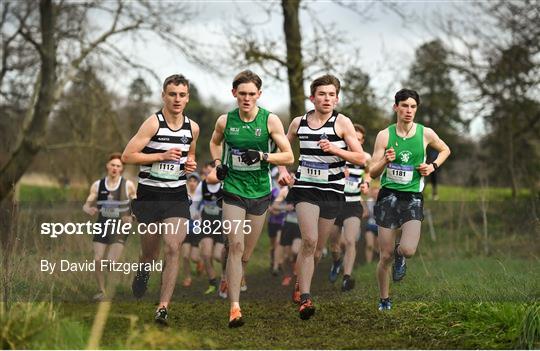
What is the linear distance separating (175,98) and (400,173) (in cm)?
234

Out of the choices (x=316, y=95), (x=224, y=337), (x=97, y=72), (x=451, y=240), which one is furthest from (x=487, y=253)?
(x=97, y=72)

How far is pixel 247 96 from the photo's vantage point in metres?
7.58

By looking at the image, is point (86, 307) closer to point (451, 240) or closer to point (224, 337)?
point (224, 337)

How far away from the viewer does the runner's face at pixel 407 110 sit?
8.09m

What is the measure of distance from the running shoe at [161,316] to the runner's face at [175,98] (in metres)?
1.79

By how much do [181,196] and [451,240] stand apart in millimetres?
8545

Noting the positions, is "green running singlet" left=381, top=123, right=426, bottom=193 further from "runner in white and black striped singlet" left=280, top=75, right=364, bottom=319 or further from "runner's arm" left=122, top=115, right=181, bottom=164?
"runner's arm" left=122, top=115, right=181, bottom=164

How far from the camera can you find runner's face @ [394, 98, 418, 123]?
809 centimetres

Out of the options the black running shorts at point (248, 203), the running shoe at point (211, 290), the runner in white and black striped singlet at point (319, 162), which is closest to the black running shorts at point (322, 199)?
the runner in white and black striped singlet at point (319, 162)

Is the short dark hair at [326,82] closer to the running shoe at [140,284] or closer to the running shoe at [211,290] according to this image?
the running shoe at [140,284]

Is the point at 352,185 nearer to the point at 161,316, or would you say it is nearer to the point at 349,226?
the point at 349,226

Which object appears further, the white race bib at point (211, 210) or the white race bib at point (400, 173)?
the white race bib at point (211, 210)

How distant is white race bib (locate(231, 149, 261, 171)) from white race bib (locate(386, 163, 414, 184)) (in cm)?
140

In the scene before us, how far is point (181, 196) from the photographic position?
768cm
